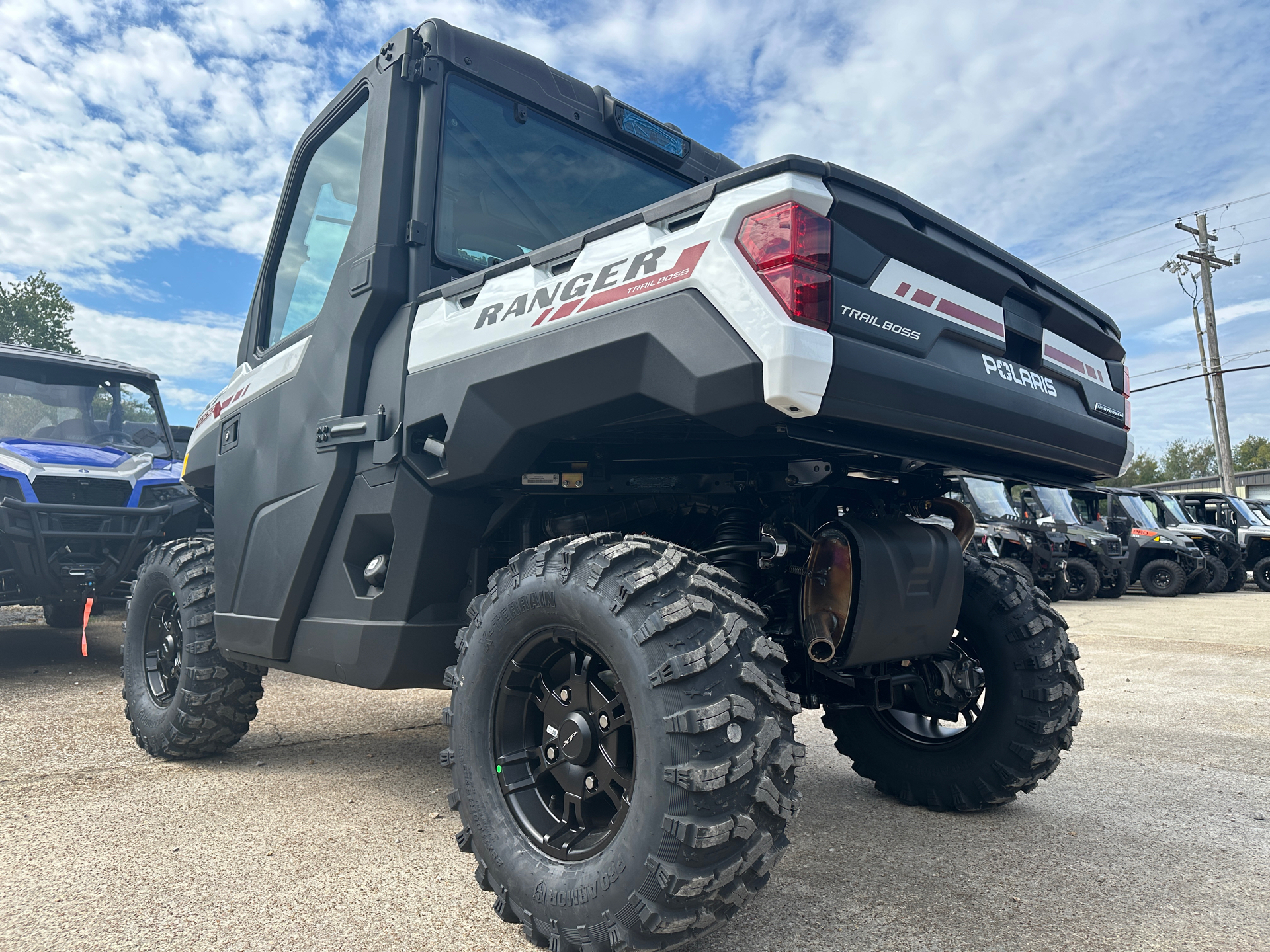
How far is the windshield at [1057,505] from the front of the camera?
15023 millimetres

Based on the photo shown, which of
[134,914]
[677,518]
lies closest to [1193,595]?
[677,518]

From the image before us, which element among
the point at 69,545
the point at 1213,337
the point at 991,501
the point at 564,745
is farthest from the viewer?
the point at 1213,337

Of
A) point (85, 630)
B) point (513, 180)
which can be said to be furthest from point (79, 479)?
point (513, 180)

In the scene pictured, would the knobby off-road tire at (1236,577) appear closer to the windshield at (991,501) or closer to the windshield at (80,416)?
the windshield at (991,501)

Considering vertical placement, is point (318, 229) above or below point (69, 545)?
above

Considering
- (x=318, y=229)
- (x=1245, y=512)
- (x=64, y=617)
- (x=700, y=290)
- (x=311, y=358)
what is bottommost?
(x=64, y=617)

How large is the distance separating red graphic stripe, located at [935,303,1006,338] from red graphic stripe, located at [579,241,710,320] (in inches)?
23.2

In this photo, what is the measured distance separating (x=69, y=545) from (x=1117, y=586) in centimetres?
1608

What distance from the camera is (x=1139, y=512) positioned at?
17609mm

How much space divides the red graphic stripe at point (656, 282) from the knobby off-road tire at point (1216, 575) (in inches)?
766

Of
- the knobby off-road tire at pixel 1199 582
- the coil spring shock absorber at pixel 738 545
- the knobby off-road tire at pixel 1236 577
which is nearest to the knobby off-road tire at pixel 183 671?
the coil spring shock absorber at pixel 738 545

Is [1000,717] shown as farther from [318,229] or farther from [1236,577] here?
[1236,577]

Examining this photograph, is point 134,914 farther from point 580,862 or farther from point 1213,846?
point 1213,846

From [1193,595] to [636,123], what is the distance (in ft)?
59.6
